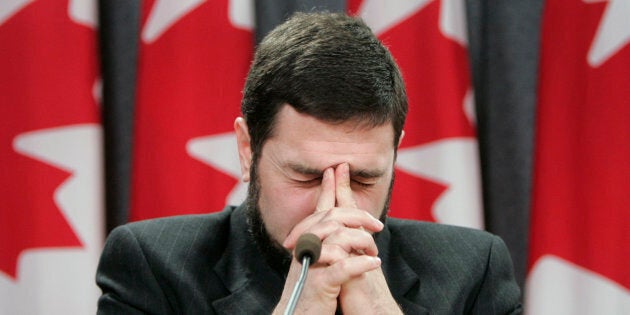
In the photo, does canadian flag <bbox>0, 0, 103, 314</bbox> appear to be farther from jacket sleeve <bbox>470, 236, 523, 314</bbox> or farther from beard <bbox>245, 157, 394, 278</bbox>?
jacket sleeve <bbox>470, 236, 523, 314</bbox>

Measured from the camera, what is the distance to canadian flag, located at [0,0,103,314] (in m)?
2.07

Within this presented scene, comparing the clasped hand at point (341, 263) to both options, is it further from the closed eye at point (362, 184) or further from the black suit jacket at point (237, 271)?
the black suit jacket at point (237, 271)

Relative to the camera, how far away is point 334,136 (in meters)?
1.42

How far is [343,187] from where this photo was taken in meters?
1.40

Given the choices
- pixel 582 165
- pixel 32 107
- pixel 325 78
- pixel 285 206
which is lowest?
pixel 582 165

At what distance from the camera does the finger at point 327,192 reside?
138 cm

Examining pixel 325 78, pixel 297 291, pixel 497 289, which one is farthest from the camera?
pixel 497 289

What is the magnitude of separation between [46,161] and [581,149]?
4.55ft

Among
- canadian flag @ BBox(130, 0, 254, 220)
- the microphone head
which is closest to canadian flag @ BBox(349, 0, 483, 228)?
canadian flag @ BBox(130, 0, 254, 220)

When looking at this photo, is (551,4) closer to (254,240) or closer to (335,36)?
(335,36)

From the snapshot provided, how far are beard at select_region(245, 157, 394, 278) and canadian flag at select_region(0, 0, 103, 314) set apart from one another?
67 centimetres

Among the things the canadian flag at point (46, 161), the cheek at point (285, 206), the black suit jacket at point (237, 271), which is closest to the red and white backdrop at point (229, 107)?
the canadian flag at point (46, 161)

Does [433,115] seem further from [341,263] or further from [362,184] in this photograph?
[341,263]

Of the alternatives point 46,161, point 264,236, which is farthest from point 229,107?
point 264,236
